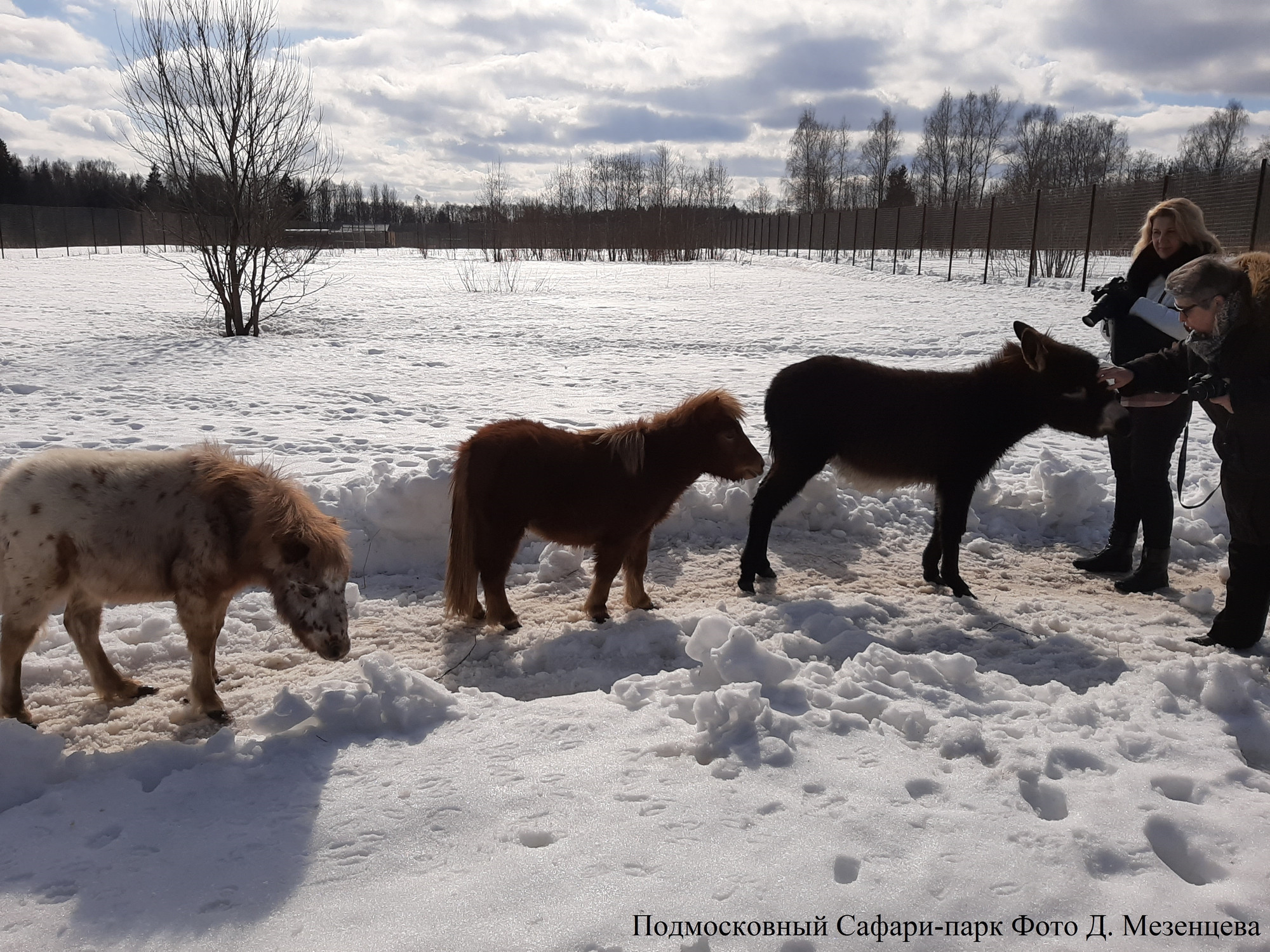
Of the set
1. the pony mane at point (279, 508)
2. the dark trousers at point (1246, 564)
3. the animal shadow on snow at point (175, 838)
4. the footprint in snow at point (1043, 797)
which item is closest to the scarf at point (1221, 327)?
the dark trousers at point (1246, 564)

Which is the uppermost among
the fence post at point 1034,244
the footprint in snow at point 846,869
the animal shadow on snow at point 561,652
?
the fence post at point 1034,244

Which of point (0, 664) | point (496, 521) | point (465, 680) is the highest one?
point (496, 521)

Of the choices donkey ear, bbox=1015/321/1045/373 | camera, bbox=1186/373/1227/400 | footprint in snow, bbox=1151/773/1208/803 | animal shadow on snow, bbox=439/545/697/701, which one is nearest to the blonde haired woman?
donkey ear, bbox=1015/321/1045/373

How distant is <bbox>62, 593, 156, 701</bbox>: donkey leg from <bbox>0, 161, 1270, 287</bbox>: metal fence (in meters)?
15.6

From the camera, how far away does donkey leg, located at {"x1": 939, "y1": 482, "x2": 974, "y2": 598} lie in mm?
5316

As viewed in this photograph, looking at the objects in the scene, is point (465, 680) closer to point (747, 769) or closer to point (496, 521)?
point (496, 521)

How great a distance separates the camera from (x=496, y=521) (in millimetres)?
4738

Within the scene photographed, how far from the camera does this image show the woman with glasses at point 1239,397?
13.2ft

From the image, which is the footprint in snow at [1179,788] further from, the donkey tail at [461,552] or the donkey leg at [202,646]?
the donkey leg at [202,646]

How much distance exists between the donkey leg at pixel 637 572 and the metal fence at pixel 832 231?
16.0 m

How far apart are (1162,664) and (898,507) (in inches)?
128

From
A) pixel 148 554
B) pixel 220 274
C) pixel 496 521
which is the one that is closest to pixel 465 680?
pixel 496 521

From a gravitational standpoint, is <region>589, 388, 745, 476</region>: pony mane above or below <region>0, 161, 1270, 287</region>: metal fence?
below

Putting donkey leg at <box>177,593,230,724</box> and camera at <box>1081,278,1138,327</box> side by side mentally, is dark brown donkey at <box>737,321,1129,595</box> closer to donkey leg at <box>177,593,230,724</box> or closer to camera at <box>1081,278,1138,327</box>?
camera at <box>1081,278,1138,327</box>
